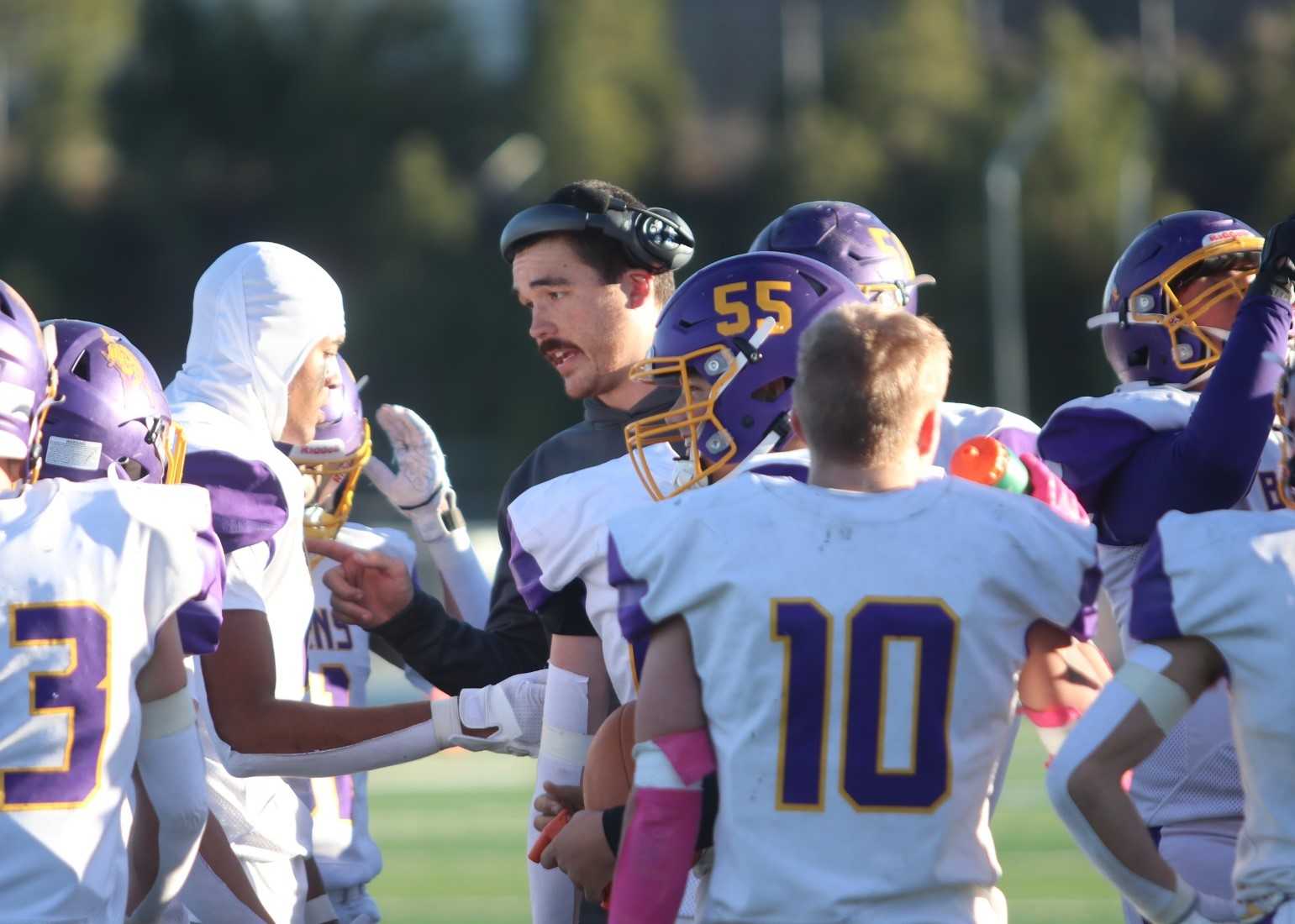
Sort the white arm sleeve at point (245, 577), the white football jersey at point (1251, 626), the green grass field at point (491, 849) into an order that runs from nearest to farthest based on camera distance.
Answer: the white football jersey at point (1251, 626) → the white arm sleeve at point (245, 577) → the green grass field at point (491, 849)

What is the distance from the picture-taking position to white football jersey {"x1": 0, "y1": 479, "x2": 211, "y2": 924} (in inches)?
122

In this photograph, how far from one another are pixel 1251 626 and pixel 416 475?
9.52 feet

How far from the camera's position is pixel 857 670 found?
2.87 metres

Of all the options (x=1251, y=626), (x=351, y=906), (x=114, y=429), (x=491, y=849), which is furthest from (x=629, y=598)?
(x=491, y=849)

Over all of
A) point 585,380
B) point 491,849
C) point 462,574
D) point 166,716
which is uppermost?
point 585,380

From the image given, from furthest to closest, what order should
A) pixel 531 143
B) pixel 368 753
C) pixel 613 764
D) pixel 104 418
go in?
pixel 531 143
pixel 368 753
pixel 104 418
pixel 613 764

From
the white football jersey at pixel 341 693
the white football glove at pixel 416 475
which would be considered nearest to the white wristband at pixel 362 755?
the white football jersey at pixel 341 693

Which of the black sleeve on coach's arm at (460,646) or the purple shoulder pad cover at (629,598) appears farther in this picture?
the black sleeve on coach's arm at (460,646)

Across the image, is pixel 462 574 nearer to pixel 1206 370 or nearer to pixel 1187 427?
pixel 1206 370

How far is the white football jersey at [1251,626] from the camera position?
9.20 feet

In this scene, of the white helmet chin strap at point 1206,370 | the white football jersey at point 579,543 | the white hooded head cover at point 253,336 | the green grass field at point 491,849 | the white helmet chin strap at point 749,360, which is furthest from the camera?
the green grass field at point 491,849

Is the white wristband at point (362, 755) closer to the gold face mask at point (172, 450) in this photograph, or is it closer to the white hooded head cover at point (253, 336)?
the gold face mask at point (172, 450)

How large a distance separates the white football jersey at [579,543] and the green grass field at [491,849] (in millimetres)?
3790

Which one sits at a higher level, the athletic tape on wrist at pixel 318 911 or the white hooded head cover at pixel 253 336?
the white hooded head cover at pixel 253 336
